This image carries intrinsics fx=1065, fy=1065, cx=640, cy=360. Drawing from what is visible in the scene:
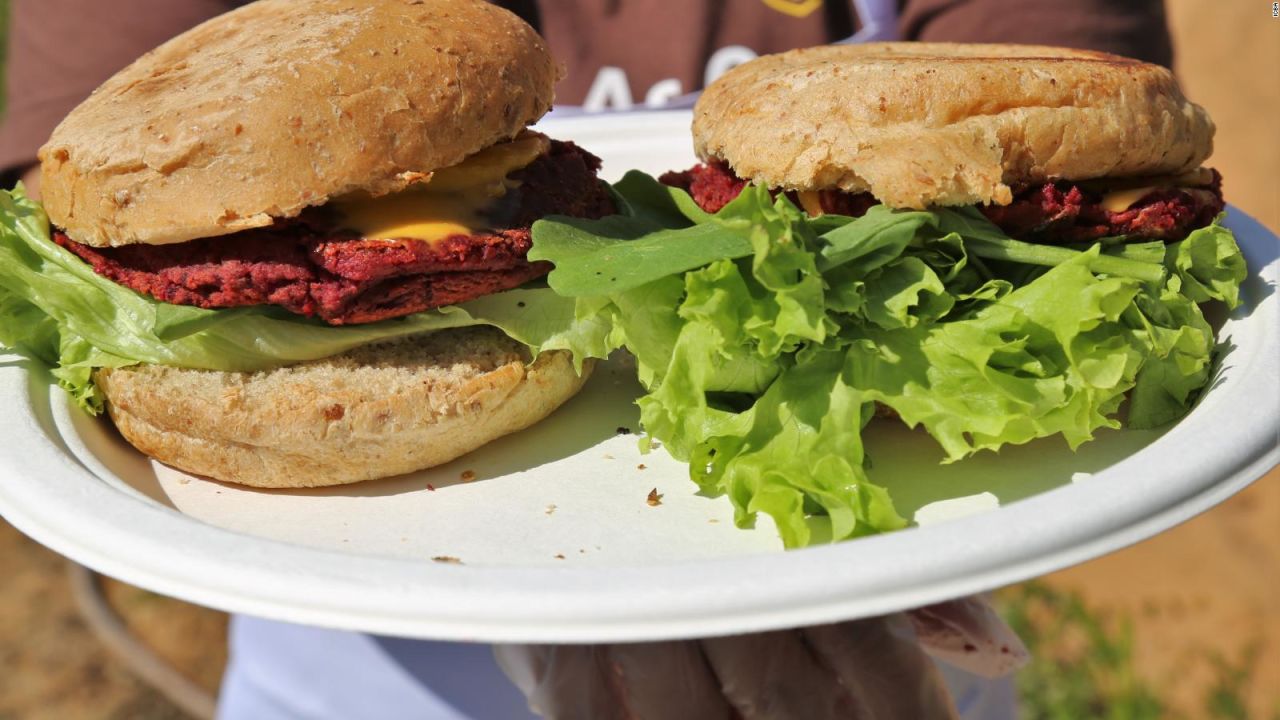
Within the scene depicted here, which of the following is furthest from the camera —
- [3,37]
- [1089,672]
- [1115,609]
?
[3,37]

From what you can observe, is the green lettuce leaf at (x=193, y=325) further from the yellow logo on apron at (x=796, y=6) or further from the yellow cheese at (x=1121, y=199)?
the yellow logo on apron at (x=796, y=6)

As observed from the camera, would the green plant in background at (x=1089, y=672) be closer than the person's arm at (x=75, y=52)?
No

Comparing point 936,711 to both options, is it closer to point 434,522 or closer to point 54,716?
point 434,522

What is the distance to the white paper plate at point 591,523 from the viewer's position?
170 cm

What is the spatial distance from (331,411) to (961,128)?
1498mm

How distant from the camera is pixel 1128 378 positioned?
88.7 inches

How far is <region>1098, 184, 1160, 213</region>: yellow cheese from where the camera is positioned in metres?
2.38

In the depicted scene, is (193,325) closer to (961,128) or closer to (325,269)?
(325,269)

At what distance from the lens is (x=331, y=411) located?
2.38 meters

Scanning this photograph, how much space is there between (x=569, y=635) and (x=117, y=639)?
15.9 feet

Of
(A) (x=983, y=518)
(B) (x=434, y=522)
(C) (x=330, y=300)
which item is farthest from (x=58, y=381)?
(A) (x=983, y=518)

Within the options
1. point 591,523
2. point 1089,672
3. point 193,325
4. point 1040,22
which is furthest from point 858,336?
point 1089,672

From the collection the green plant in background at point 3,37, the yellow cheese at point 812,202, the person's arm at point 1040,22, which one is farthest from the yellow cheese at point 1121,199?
the green plant in background at point 3,37

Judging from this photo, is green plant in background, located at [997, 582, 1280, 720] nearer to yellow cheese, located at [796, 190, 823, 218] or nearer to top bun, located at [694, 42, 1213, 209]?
top bun, located at [694, 42, 1213, 209]
